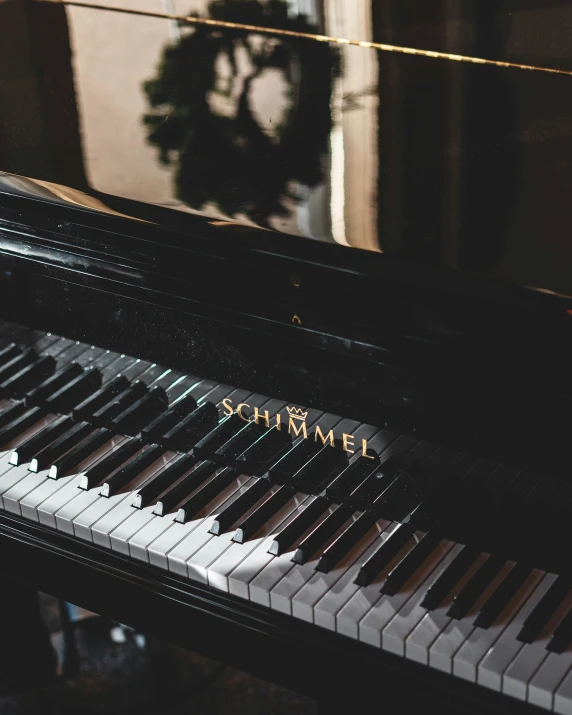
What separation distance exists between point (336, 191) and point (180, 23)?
113 cm

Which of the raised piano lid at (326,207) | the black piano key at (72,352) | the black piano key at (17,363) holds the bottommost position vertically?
the black piano key at (17,363)

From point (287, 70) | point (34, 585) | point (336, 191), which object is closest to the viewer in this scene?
point (336, 191)

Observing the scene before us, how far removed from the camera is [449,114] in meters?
1.90

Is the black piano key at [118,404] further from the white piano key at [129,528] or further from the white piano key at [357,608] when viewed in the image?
the white piano key at [357,608]

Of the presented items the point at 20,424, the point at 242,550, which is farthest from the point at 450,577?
the point at 20,424

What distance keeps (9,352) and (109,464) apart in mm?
322

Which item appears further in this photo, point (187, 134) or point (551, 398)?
point (187, 134)

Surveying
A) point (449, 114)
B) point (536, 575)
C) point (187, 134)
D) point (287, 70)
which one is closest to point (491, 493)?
point (536, 575)

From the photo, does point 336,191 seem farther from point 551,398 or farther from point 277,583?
point 277,583

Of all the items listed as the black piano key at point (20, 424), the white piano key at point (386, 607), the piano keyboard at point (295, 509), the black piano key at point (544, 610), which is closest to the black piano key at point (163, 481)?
the piano keyboard at point (295, 509)

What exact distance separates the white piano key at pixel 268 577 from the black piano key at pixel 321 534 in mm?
18

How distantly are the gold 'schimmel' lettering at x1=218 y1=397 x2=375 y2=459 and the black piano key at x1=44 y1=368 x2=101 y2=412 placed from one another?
292 mm

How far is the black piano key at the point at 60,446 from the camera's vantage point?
73.2 inches

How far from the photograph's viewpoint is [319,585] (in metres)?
1.56
